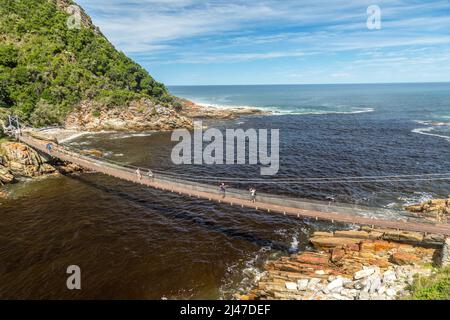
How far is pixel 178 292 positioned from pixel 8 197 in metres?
25.6

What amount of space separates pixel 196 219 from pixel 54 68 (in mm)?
63616

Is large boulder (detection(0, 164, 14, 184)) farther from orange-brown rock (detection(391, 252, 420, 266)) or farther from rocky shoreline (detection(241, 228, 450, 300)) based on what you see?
orange-brown rock (detection(391, 252, 420, 266))

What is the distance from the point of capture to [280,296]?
61.8 feet

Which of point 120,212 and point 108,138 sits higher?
point 108,138

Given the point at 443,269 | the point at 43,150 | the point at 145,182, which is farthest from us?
the point at 43,150

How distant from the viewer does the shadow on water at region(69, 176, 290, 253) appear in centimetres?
2630

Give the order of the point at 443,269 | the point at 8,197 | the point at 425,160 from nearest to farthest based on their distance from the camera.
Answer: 1. the point at 443,269
2. the point at 8,197
3. the point at 425,160

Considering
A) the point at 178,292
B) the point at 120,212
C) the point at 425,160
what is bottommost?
the point at 178,292

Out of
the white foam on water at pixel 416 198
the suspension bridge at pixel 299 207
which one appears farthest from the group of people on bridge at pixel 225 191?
the white foam on water at pixel 416 198

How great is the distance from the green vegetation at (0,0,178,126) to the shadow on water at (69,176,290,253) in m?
35.2

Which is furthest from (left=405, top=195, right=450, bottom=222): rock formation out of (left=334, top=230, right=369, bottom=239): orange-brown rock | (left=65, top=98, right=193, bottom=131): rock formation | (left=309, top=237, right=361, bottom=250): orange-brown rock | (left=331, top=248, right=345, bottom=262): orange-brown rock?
(left=65, top=98, right=193, bottom=131): rock formation

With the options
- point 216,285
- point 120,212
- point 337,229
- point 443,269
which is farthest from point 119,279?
point 443,269

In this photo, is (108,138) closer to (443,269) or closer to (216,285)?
(216,285)

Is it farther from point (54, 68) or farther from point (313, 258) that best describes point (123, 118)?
point (313, 258)
